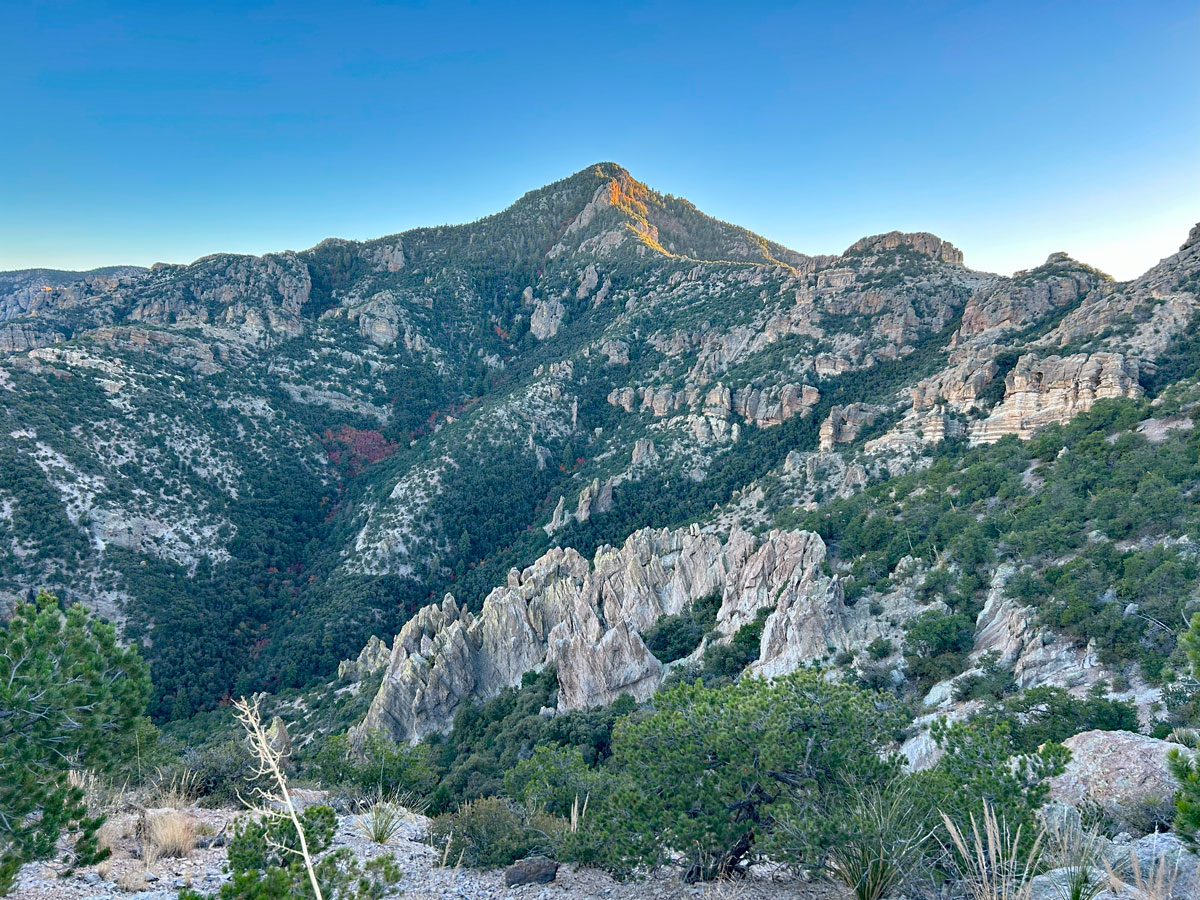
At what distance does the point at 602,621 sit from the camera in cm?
3719

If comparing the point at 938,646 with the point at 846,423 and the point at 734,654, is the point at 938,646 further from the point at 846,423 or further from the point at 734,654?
the point at 846,423

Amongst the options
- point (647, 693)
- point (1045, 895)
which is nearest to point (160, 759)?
point (1045, 895)

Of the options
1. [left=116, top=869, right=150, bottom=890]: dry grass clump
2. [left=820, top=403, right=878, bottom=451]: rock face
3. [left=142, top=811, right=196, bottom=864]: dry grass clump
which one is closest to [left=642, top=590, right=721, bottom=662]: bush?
[left=820, top=403, right=878, bottom=451]: rock face

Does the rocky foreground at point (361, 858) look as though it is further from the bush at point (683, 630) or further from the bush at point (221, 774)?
the bush at point (683, 630)

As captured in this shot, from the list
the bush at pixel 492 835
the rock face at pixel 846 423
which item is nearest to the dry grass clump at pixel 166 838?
the bush at pixel 492 835

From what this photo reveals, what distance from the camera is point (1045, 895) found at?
6.82m

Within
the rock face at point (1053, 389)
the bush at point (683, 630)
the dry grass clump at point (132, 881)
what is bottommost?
the bush at point (683, 630)

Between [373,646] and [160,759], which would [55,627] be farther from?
[373,646]

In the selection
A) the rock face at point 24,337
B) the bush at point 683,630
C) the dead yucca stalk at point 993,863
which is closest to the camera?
the dead yucca stalk at point 993,863

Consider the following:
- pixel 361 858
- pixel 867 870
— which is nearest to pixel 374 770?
pixel 361 858

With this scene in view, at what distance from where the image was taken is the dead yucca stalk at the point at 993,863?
5.52 metres

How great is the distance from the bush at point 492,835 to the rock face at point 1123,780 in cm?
918

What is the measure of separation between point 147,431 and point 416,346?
55.9 m

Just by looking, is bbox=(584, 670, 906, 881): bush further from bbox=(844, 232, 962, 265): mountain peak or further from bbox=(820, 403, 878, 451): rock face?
bbox=(844, 232, 962, 265): mountain peak
